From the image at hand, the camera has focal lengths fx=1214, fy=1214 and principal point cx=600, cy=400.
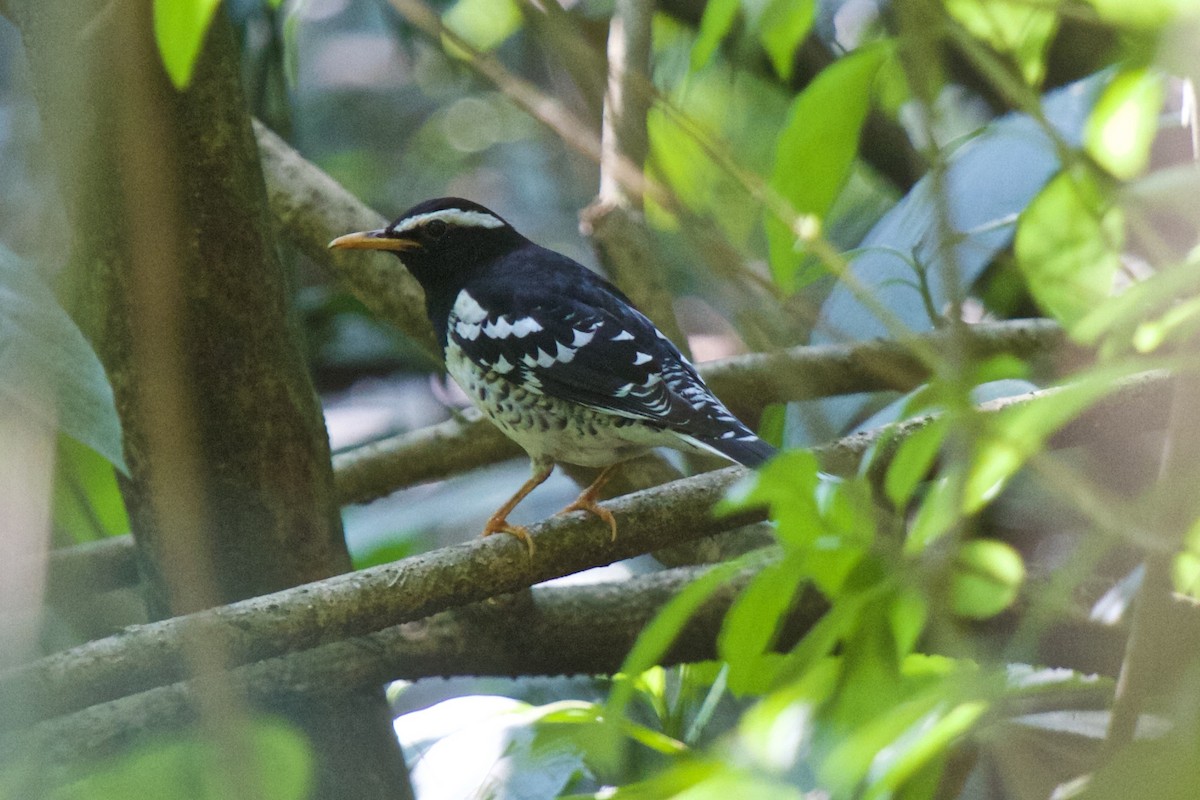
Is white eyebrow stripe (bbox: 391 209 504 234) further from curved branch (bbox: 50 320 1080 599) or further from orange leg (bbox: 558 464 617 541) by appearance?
orange leg (bbox: 558 464 617 541)

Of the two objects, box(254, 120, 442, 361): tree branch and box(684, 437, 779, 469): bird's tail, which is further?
box(254, 120, 442, 361): tree branch

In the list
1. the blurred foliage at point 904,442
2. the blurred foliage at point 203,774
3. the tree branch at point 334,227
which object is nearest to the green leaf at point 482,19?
the blurred foliage at point 904,442

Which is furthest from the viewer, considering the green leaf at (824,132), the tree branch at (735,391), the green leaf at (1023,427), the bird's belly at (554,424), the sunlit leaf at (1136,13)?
the tree branch at (735,391)

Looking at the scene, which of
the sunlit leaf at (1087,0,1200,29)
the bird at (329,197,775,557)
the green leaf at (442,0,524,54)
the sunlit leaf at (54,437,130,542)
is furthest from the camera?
the green leaf at (442,0,524,54)

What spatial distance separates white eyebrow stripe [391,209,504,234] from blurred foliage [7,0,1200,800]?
502 mm

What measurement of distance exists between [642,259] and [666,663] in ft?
4.43

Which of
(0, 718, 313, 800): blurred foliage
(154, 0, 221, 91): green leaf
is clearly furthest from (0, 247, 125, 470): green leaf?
(154, 0, 221, 91): green leaf

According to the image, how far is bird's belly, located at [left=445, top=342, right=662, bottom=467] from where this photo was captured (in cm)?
300

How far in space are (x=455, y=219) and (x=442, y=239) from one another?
0.28 feet

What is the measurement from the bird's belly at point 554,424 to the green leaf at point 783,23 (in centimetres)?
163

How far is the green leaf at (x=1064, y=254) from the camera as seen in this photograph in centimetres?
186

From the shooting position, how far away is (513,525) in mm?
2625

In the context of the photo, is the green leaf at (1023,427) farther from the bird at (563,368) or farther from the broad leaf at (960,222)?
the broad leaf at (960,222)

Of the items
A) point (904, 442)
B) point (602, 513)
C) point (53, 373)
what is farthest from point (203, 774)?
point (602, 513)
